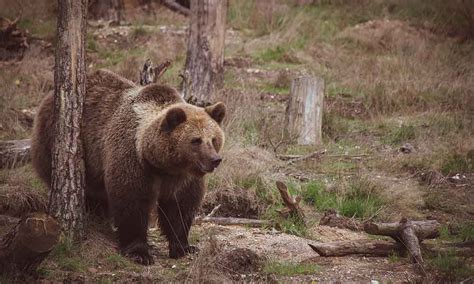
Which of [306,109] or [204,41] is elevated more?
[204,41]

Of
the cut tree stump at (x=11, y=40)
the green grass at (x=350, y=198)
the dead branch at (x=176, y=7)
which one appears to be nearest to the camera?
the green grass at (x=350, y=198)

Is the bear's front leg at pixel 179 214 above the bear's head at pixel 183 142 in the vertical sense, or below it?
below

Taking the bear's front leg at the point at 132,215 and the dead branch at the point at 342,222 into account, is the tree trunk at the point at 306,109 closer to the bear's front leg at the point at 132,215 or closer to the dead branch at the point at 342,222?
the dead branch at the point at 342,222

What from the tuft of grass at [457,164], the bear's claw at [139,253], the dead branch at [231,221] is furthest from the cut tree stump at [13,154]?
the tuft of grass at [457,164]

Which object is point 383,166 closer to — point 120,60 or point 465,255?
point 465,255

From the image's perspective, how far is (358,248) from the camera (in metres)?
6.34

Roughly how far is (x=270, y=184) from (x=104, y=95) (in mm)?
2293

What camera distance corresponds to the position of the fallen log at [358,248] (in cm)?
629

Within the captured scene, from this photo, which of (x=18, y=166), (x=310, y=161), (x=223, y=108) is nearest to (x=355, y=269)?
(x=223, y=108)

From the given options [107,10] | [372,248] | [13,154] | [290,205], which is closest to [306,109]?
[290,205]

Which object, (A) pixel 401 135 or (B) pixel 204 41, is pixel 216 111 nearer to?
(A) pixel 401 135

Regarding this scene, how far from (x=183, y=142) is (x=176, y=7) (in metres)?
12.5

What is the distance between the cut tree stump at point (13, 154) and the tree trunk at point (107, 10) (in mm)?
→ 8885

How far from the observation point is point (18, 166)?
27.0ft
